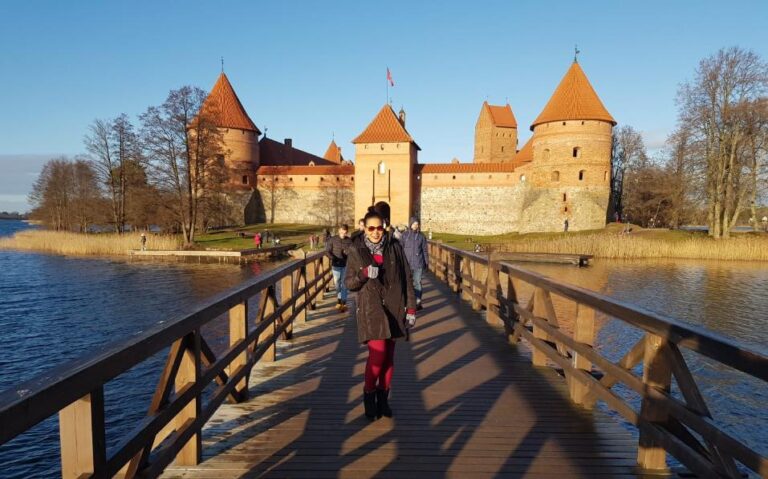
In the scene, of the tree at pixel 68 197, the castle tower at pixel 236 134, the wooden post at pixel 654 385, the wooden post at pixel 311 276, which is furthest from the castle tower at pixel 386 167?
the wooden post at pixel 654 385

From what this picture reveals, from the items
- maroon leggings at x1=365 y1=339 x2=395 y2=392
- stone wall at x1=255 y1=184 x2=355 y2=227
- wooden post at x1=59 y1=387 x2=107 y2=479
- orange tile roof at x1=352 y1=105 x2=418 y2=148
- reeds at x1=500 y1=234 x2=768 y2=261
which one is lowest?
reeds at x1=500 y1=234 x2=768 y2=261

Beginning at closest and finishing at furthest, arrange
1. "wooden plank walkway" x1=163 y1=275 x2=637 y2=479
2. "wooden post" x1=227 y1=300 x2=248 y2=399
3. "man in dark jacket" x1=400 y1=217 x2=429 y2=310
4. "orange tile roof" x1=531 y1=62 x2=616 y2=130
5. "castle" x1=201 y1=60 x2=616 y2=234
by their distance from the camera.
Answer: "wooden plank walkway" x1=163 y1=275 x2=637 y2=479
"wooden post" x1=227 y1=300 x2=248 y2=399
"man in dark jacket" x1=400 y1=217 x2=429 y2=310
"orange tile roof" x1=531 y1=62 x2=616 y2=130
"castle" x1=201 y1=60 x2=616 y2=234

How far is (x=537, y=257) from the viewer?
27.2 m

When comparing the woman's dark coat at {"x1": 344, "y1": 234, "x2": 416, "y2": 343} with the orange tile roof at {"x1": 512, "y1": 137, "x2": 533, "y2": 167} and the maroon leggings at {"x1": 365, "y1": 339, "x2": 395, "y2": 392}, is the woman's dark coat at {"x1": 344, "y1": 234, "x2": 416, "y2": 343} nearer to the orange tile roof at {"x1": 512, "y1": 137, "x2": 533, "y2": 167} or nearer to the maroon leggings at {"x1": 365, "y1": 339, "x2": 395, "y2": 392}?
the maroon leggings at {"x1": 365, "y1": 339, "x2": 395, "y2": 392}

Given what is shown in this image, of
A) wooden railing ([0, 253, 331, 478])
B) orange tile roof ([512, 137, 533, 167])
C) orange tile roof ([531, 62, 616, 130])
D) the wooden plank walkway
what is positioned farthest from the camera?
A: orange tile roof ([512, 137, 533, 167])

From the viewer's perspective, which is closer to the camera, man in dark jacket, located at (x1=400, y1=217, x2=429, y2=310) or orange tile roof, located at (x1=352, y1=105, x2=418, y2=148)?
man in dark jacket, located at (x1=400, y1=217, x2=429, y2=310)

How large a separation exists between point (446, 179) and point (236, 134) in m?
19.8

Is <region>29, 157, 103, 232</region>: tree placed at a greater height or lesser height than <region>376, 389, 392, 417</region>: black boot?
greater

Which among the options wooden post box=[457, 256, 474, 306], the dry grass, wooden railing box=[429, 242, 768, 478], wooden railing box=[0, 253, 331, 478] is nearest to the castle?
the dry grass

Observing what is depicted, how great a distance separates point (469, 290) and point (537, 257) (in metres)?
20.3

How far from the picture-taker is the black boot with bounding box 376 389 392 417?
3.53 m

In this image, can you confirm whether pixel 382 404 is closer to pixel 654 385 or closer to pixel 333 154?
pixel 654 385

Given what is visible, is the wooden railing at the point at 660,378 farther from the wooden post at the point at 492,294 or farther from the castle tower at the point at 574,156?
the castle tower at the point at 574,156

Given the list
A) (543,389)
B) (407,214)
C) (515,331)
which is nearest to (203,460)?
(543,389)
